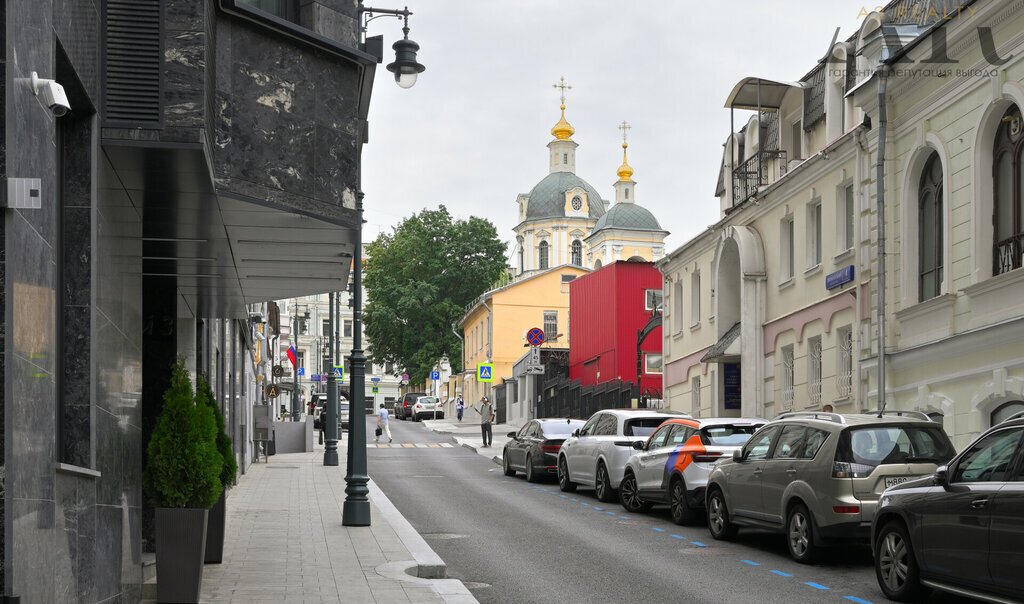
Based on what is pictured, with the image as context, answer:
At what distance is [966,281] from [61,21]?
14.9 meters

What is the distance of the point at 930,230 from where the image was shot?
67.0 ft

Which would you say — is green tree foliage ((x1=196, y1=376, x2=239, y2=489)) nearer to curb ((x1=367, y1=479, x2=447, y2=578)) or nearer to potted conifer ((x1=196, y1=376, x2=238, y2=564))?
potted conifer ((x1=196, y1=376, x2=238, y2=564))

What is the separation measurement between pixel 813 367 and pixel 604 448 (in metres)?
6.16

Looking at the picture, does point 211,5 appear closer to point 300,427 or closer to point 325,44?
point 325,44

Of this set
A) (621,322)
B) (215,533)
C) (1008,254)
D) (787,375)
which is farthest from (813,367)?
(621,322)

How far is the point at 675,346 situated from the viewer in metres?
37.1

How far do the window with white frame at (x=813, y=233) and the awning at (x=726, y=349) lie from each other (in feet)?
14.2

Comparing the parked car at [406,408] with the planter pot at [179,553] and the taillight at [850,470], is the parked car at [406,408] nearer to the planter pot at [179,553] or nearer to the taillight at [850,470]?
the taillight at [850,470]

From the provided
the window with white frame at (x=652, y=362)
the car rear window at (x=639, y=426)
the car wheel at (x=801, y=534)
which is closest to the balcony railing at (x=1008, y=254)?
the car wheel at (x=801, y=534)

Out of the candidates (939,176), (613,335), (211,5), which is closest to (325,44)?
(211,5)

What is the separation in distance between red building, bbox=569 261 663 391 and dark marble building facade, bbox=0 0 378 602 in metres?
33.7

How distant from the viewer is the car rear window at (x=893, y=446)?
42.6 feet

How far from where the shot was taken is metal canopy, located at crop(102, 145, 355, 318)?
963 cm

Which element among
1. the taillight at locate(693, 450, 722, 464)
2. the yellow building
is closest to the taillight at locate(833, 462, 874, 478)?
the taillight at locate(693, 450, 722, 464)
